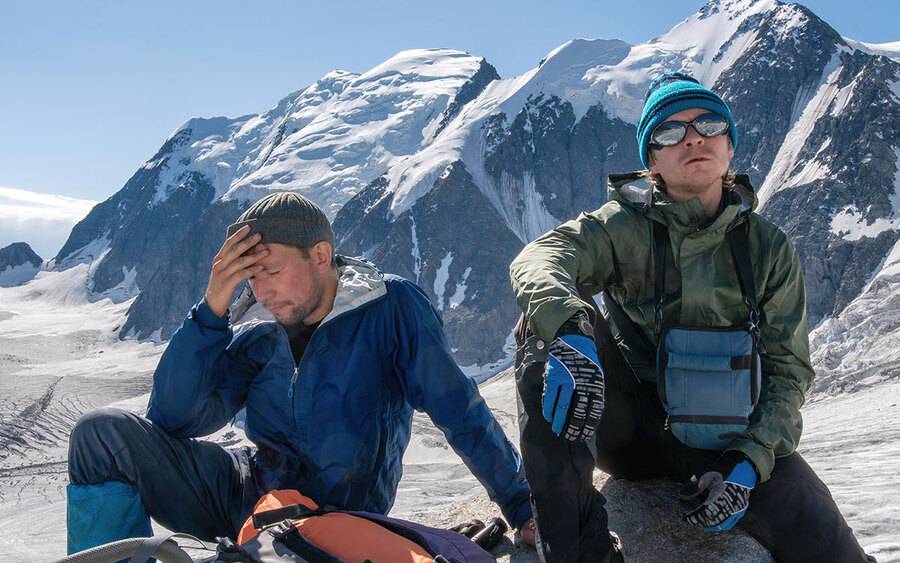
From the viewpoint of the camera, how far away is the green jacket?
3.31 meters

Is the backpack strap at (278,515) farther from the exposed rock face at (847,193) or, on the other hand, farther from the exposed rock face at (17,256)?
the exposed rock face at (17,256)

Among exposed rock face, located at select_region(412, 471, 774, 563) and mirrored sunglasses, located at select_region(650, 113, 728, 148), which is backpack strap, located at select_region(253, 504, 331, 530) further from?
mirrored sunglasses, located at select_region(650, 113, 728, 148)

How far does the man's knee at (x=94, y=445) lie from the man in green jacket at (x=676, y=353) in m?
1.81

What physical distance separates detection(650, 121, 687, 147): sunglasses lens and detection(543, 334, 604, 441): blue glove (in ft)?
4.73

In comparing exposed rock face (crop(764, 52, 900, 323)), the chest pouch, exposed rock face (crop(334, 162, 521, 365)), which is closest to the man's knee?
the chest pouch

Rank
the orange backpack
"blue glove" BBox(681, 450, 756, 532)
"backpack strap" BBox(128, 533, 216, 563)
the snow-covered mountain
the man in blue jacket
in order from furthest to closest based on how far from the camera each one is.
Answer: the snow-covered mountain → the man in blue jacket → "blue glove" BBox(681, 450, 756, 532) → the orange backpack → "backpack strap" BBox(128, 533, 216, 563)

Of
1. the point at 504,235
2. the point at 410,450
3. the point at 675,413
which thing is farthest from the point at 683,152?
the point at 504,235

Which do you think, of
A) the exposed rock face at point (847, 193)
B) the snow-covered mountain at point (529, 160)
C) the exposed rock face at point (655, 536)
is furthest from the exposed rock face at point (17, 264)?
the exposed rock face at point (655, 536)

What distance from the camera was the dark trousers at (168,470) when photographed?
3.25 m

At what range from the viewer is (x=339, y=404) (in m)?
3.59

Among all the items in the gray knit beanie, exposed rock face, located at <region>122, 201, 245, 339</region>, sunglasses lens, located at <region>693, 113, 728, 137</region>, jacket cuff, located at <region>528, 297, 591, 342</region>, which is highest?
sunglasses lens, located at <region>693, 113, 728, 137</region>

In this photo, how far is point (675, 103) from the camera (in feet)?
12.2

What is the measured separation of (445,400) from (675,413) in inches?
42.1

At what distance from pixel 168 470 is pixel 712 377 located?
8.31ft
